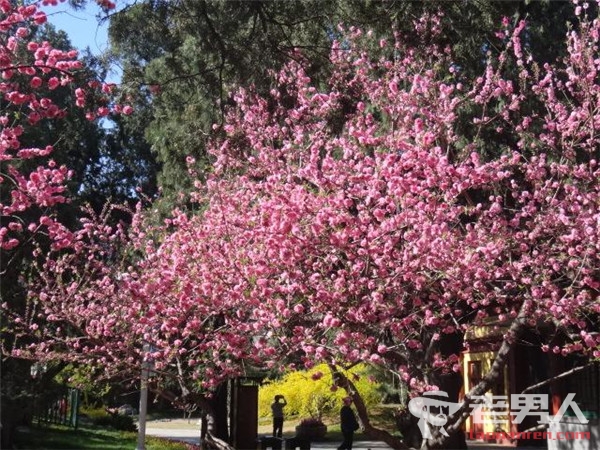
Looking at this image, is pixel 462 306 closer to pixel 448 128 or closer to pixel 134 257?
pixel 448 128

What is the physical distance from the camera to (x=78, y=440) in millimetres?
16828

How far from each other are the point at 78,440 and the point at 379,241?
1188cm

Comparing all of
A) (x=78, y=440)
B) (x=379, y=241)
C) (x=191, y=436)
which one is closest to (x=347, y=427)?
(x=78, y=440)

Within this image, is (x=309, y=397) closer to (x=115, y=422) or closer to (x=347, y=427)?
(x=115, y=422)

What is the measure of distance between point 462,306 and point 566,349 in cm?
173

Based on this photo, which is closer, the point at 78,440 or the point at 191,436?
the point at 78,440

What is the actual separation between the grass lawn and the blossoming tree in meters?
5.97

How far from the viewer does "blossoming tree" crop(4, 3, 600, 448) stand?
24.3 ft

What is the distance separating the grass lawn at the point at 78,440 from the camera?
1549 cm

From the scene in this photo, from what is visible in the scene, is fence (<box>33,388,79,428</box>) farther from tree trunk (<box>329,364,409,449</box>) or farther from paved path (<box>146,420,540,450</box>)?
tree trunk (<box>329,364,409,449</box>)

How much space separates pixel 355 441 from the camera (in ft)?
63.5

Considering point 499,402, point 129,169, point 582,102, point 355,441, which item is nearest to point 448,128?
point 582,102

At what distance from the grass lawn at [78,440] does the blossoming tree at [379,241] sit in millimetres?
5966

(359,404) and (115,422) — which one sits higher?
(359,404)
